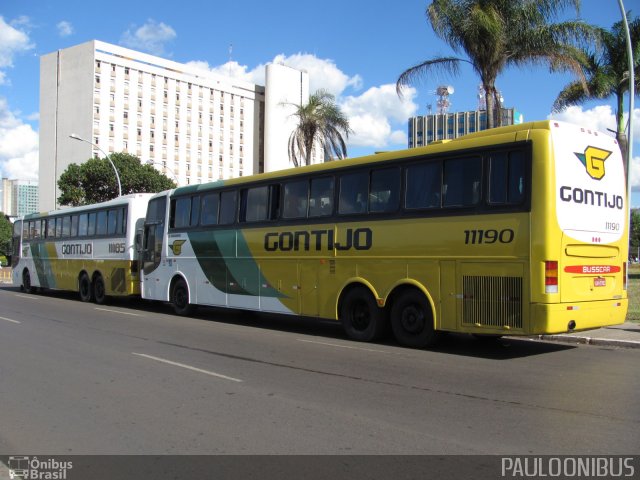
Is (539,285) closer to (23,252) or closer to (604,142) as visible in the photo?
(604,142)

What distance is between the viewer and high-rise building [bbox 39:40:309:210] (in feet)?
Result: 275

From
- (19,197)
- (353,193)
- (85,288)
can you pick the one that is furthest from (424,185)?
(19,197)

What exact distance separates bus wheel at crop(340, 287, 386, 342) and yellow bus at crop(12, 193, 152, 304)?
9974 mm

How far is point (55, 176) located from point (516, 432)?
93.8 metres

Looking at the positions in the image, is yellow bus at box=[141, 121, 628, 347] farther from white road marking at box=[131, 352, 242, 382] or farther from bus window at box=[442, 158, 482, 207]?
white road marking at box=[131, 352, 242, 382]

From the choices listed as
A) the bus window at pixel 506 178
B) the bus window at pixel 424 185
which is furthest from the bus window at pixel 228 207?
the bus window at pixel 506 178

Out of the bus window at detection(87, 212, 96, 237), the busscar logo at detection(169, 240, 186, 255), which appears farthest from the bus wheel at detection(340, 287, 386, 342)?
the bus window at detection(87, 212, 96, 237)

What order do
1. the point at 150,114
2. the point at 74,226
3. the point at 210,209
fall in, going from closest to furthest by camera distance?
1. the point at 210,209
2. the point at 74,226
3. the point at 150,114

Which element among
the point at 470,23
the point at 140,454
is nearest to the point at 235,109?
the point at 470,23

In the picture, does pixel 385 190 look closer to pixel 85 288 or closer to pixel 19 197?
pixel 85 288

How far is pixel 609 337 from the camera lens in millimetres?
11406

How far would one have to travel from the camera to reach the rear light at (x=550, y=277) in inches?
344

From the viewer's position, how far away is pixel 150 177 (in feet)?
177

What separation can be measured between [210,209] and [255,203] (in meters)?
2.01
